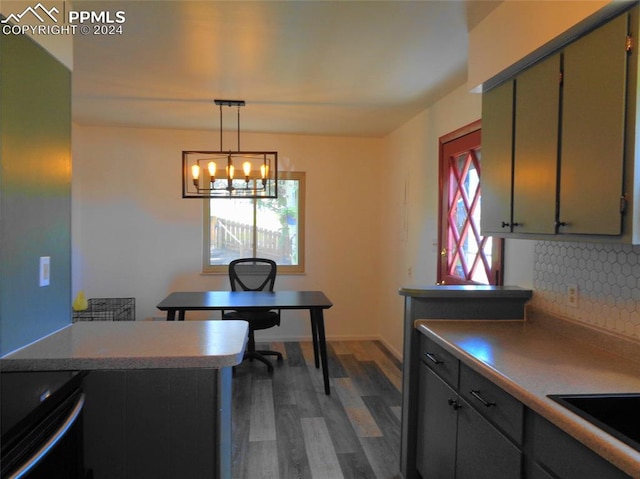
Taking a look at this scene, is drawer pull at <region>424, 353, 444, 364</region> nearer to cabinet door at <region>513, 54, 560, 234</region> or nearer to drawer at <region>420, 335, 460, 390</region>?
drawer at <region>420, 335, 460, 390</region>

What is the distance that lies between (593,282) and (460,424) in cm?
84

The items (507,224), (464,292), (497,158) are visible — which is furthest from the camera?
(464,292)

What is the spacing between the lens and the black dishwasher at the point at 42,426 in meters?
0.95

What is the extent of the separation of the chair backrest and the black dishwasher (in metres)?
2.74

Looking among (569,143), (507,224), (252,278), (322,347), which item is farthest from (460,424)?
(252,278)

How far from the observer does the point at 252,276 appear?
415 cm

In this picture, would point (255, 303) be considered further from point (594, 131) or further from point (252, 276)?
point (594, 131)

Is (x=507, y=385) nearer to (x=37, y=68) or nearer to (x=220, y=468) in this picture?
(x=220, y=468)

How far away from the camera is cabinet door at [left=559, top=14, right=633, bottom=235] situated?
133cm

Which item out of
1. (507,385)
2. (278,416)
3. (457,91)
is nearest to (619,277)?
(507,385)

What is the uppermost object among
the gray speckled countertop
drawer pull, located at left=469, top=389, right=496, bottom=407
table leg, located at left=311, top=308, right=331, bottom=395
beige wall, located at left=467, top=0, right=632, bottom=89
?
beige wall, located at left=467, top=0, right=632, bottom=89

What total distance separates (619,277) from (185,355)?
1.70 m

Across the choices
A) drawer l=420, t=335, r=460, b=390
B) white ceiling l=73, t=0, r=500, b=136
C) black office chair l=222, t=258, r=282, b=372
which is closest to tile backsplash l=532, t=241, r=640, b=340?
drawer l=420, t=335, r=460, b=390

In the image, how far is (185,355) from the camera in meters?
1.42
